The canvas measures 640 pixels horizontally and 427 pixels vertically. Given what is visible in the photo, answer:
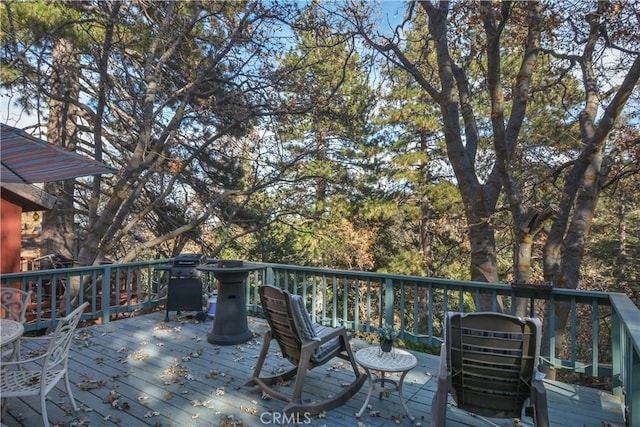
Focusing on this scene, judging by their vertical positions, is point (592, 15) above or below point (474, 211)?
above

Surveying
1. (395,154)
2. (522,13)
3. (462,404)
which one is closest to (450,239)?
(395,154)

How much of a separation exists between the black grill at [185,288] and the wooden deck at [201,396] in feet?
3.65

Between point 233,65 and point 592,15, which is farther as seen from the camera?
point 233,65

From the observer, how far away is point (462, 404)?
2.52 metres

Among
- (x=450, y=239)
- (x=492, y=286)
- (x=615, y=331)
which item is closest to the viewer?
(x=615, y=331)

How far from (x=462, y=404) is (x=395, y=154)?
11285mm

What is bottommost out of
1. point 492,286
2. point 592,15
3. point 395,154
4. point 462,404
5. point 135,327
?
point 135,327

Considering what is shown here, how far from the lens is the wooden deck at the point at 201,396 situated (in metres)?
2.82

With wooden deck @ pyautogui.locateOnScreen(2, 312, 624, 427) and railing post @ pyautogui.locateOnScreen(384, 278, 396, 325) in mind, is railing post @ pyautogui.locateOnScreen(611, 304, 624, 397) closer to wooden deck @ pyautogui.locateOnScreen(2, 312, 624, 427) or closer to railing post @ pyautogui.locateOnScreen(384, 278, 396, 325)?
wooden deck @ pyautogui.locateOnScreen(2, 312, 624, 427)

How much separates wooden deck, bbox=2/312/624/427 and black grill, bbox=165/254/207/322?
43.8 inches

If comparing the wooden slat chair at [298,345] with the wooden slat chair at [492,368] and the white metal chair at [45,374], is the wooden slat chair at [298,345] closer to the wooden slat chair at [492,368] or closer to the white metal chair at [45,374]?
the wooden slat chair at [492,368]

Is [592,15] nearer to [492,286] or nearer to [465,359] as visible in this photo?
[492,286]

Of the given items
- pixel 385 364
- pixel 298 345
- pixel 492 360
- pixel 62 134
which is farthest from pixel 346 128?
pixel 492 360

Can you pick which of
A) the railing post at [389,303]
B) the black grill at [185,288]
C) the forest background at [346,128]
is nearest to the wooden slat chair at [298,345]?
the railing post at [389,303]
